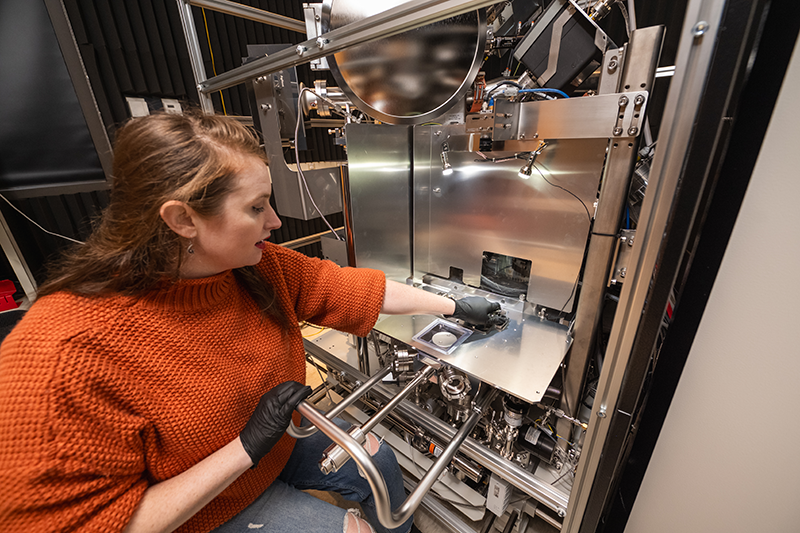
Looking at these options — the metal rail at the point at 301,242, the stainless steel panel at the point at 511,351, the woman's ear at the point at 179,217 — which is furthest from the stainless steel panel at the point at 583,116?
the metal rail at the point at 301,242

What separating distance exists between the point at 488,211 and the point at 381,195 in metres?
0.47

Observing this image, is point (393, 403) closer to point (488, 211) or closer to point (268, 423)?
point (268, 423)

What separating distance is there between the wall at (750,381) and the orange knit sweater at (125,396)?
107 cm

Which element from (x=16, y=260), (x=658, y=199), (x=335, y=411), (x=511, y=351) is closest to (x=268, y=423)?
(x=335, y=411)

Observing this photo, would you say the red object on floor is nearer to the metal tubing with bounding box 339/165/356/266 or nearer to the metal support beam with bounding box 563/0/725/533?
the metal tubing with bounding box 339/165/356/266

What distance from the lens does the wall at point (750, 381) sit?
520mm

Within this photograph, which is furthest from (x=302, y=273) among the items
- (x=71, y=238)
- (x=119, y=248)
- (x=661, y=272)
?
(x=71, y=238)

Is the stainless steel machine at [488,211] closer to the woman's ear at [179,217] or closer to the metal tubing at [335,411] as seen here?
the metal tubing at [335,411]

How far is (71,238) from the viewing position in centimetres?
210

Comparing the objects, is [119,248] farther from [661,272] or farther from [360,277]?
[661,272]

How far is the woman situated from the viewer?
21.1 inches

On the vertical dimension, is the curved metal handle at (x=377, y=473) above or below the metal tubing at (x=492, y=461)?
above

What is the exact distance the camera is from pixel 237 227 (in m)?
0.71

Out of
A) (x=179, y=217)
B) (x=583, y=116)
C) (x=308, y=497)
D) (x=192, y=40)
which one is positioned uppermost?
(x=192, y=40)
